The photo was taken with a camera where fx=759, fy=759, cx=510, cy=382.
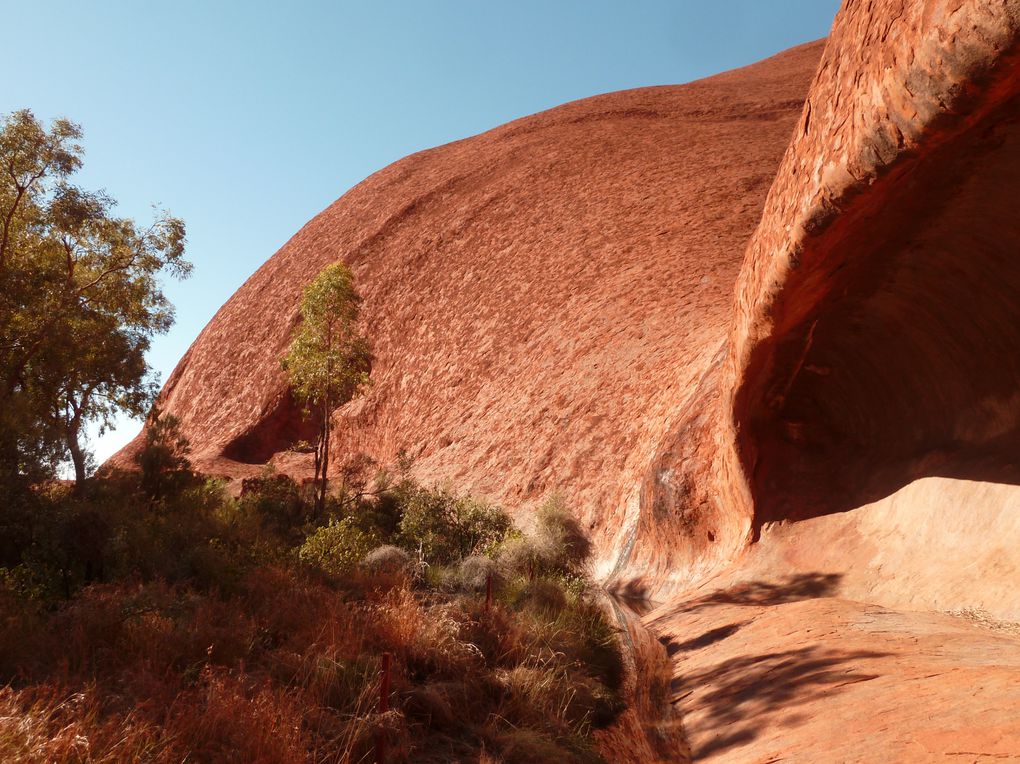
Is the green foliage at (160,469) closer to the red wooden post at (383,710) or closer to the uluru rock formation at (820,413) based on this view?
the uluru rock formation at (820,413)

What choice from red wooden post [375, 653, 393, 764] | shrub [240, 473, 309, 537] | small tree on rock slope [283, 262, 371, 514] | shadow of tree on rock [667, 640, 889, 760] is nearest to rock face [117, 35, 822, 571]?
small tree on rock slope [283, 262, 371, 514]

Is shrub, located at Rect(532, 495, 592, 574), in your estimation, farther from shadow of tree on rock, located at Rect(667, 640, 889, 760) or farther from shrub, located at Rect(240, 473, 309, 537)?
shadow of tree on rock, located at Rect(667, 640, 889, 760)

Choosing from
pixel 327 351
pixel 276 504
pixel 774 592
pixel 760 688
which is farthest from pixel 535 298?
pixel 760 688

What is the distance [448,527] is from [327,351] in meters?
4.89

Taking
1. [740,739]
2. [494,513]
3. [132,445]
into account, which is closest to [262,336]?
[132,445]

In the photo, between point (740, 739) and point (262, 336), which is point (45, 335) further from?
point (262, 336)

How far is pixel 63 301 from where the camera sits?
47.8 ft

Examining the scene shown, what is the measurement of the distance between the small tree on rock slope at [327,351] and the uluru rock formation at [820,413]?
408cm

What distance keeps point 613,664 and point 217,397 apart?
88.9 ft

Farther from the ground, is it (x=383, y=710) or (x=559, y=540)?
(x=383, y=710)

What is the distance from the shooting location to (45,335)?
547 inches

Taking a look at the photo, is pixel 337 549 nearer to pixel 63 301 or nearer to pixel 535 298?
pixel 63 301

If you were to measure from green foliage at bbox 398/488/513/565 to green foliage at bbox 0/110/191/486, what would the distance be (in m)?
6.22

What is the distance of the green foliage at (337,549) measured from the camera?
10.2 m
